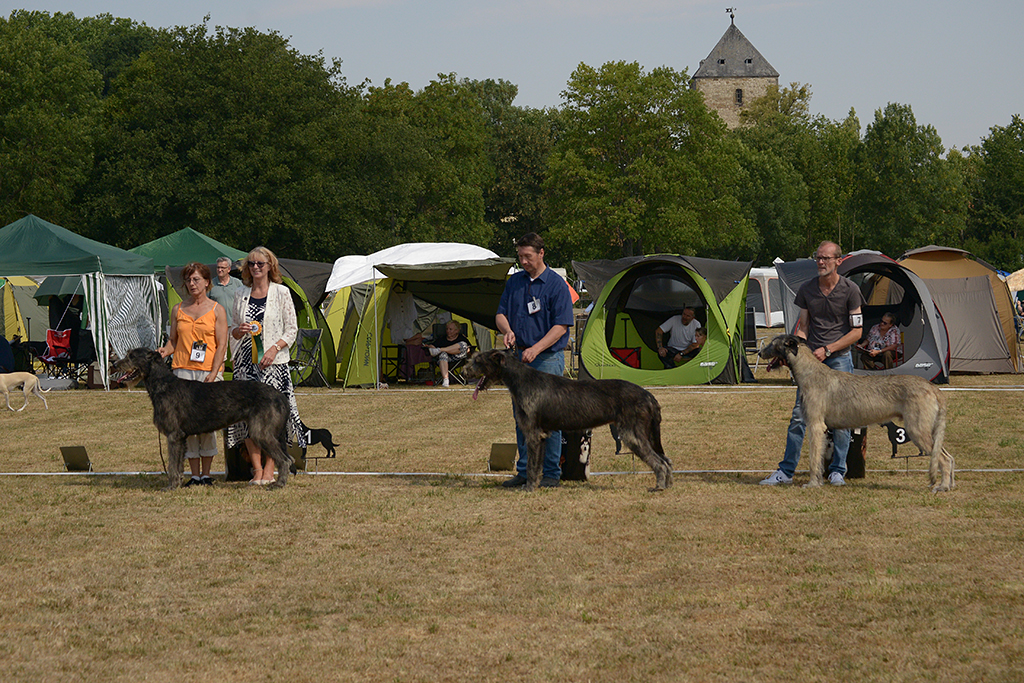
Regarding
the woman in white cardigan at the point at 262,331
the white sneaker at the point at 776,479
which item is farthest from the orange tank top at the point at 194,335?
the white sneaker at the point at 776,479

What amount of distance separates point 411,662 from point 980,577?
281 cm

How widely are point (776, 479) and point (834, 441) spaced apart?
1.72 ft

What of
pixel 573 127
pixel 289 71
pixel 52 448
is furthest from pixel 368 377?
pixel 573 127

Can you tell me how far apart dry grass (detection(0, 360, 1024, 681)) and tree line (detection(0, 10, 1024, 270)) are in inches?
1224

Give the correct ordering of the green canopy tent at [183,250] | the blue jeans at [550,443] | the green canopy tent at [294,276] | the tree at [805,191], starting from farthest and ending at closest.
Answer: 1. the tree at [805,191]
2. the green canopy tent at [183,250]
3. the green canopy tent at [294,276]
4. the blue jeans at [550,443]

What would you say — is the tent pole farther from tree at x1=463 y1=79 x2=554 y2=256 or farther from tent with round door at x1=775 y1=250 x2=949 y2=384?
tree at x1=463 y1=79 x2=554 y2=256

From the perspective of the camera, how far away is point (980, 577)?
16.4 ft

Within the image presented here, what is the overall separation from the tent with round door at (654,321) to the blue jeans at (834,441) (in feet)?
28.9

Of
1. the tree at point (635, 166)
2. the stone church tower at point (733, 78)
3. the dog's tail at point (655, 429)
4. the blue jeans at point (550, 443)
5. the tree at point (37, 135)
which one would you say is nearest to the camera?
the dog's tail at point (655, 429)

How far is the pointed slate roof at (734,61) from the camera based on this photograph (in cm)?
11431

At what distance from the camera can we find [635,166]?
162ft

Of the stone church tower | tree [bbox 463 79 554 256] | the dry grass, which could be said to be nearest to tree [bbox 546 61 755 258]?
tree [bbox 463 79 554 256]

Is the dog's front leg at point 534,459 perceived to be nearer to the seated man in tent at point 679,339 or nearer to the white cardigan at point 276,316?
the white cardigan at point 276,316

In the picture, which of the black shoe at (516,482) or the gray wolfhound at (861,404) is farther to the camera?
the black shoe at (516,482)
